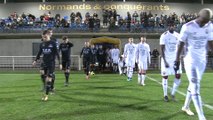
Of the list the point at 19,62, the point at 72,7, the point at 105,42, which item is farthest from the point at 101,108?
the point at 72,7

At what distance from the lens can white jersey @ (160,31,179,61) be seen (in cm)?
1350

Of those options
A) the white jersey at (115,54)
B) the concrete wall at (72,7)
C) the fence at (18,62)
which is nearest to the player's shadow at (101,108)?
the white jersey at (115,54)

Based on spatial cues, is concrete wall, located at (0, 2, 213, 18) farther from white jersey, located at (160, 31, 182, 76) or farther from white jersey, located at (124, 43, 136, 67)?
white jersey, located at (160, 31, 182, 76)

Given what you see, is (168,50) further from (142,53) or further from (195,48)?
(142,53)

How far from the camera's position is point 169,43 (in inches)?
539

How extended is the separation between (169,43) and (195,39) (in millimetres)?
4659

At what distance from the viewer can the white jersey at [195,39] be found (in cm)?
895

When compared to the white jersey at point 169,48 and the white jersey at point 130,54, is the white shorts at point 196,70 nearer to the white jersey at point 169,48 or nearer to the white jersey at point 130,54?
the white jersey at point 169,48

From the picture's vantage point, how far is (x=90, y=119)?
9.87 meters

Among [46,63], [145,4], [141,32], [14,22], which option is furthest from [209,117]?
[145,4]

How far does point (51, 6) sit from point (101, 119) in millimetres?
39969

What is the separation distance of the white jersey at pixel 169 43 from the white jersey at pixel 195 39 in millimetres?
4367

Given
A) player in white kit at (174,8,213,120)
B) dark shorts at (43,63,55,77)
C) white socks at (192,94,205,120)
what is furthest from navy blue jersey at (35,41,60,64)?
white socks at (192,94,205,120)

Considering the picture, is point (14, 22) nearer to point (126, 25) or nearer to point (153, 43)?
point (126, 25)
